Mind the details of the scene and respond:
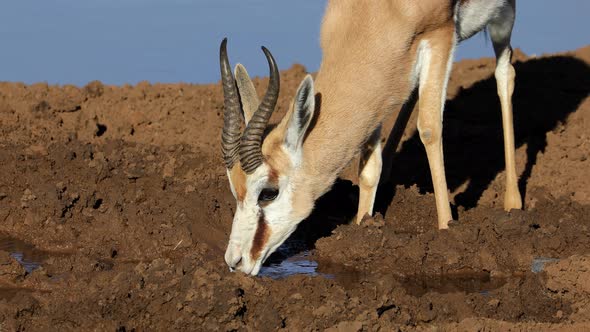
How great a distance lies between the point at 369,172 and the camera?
31.8 feet

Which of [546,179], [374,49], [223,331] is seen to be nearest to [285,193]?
[374,49]

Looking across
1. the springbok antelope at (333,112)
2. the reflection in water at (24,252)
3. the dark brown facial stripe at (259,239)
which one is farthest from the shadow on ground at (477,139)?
the reflection in water at (24,252)

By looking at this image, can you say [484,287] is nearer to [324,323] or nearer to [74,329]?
[324,323]

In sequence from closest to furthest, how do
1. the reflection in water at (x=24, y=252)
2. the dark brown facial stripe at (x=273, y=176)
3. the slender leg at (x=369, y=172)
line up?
the dark brown facial stripe at (x=273, y=176) → the reflection in water at (x=24, y=252) → the slender leg at (x=369, y=172)

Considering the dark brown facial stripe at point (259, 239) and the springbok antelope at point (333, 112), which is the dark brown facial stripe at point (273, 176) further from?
the dark brown facial stripe at point (259, 239)

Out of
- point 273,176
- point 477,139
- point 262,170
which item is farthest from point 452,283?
point 477,139

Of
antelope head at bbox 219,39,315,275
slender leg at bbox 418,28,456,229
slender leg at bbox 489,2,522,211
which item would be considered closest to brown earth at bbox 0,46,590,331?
slender leg at bbox 418,28,456,229

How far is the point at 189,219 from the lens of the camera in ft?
33.5

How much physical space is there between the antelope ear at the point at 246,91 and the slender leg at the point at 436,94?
178 centimetres

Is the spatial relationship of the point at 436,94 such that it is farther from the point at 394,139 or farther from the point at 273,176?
the point at 394,139

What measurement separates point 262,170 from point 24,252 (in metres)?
3.27

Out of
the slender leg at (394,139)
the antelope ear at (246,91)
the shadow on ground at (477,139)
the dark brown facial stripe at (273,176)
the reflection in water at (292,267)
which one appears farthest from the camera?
the slender leg at (394,139)

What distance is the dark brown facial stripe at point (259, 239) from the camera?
820 centimetres

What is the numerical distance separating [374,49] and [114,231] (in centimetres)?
345
